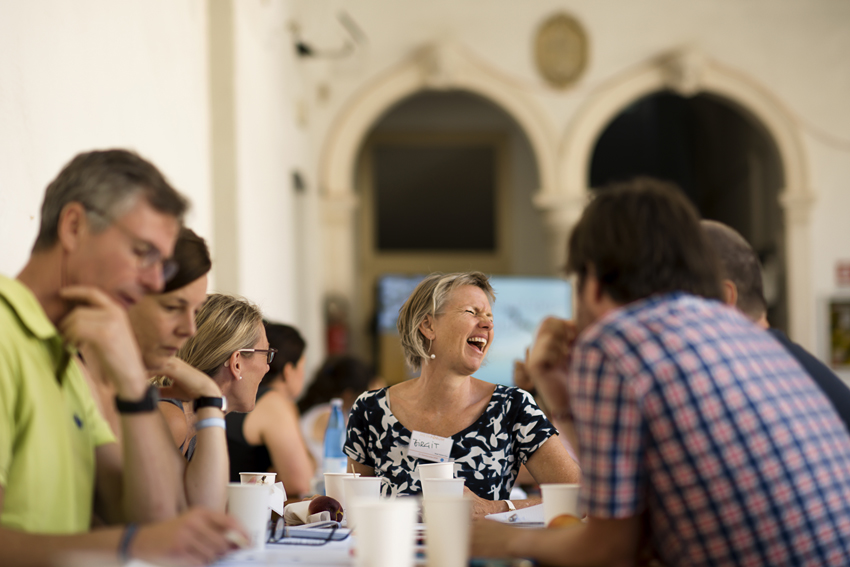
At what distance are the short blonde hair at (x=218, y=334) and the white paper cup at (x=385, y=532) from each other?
1.17 m

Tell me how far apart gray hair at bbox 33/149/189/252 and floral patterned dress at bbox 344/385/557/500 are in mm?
1421

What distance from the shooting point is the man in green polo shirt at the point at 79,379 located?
1.35 m

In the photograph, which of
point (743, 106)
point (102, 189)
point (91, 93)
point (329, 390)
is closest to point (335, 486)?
point (102, 189)

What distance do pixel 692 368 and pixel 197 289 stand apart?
0.96 m

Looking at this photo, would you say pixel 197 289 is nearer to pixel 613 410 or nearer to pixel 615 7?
pixel 613 410

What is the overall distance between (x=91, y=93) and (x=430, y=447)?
1.77 metres

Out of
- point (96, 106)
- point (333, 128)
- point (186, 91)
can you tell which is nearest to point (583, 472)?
point (96, 106)

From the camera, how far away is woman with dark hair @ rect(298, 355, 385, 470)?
17.1ft

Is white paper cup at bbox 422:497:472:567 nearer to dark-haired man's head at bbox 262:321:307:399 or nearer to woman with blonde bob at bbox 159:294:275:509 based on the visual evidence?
woman with blonde bob at bbox 159:294:275:509

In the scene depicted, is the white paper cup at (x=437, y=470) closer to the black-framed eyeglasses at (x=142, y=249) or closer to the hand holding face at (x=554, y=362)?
the hand holding face at (x=554, y=362)

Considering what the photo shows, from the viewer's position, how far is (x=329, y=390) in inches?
212

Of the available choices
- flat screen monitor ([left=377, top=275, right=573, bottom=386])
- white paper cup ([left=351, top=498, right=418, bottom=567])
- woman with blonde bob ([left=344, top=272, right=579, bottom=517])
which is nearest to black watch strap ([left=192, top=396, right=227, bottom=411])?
white paper cup ([left=351, top=498, right=418, bottom=567])

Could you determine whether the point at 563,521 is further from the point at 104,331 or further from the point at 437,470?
the point at 104,331

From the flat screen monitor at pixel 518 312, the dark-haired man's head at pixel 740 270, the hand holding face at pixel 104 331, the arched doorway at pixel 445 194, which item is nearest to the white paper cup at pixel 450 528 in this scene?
the hand holding face at pixel 104 331
